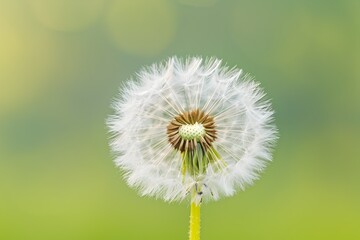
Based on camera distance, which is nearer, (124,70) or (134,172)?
(134,172)

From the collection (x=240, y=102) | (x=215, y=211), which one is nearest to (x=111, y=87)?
(x=215, y=211)
